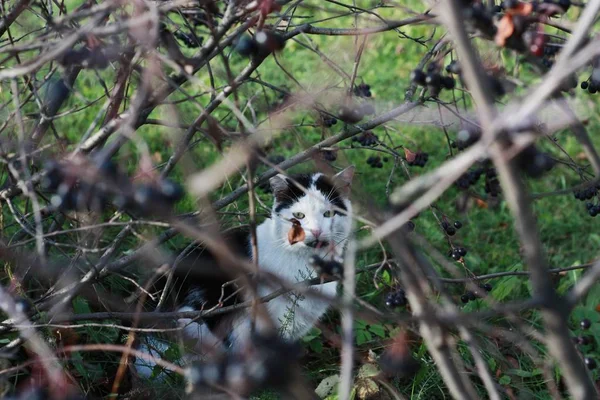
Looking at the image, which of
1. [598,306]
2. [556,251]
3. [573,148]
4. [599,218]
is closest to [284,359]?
[598,306]

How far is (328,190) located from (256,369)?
2.15 meters

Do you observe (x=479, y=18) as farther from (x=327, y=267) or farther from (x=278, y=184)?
(x=278, y=184)

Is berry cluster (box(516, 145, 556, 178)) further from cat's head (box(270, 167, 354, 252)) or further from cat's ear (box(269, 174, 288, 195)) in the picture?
cat's ear (box(269, 174, 288, 195))

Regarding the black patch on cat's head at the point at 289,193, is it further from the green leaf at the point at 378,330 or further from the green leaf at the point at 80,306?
the green leaf at the point at 80,306

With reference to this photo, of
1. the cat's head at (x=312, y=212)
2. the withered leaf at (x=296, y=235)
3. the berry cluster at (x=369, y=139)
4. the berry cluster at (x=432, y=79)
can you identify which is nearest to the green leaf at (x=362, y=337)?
the cat's head at (x=312, y=212)

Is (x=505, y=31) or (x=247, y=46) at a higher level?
(x=505, y=31)

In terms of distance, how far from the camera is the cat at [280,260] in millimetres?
3193

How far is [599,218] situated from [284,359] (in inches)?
135

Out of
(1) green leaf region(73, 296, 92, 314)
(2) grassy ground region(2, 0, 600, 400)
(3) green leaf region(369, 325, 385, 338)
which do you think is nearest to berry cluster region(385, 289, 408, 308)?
(2) grassy ground region(2, 0, 600, 400)

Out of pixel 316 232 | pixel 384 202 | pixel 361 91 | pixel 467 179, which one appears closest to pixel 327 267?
pixel 467 179

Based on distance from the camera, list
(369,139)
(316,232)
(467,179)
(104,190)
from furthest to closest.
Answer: (316,232)
(369,139)
(467,179)
(104,190)

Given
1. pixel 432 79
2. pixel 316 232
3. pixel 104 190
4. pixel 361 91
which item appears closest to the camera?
pixel 104 190

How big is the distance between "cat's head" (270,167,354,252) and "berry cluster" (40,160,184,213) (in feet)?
5.31

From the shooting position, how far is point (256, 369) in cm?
138
